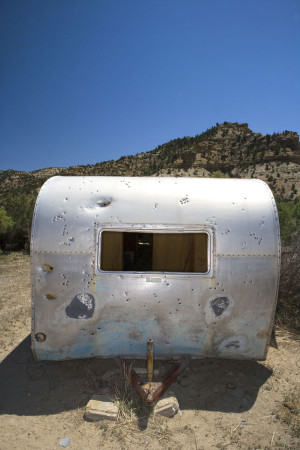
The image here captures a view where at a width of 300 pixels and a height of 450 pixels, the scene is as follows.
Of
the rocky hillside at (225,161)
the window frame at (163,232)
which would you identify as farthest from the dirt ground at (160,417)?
the rocky hillside at (225,161)

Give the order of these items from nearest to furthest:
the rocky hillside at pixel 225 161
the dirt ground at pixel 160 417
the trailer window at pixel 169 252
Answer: the dirt ground at pixel 160 417, the trailer window at pixel 169 252, the rocky hillside at pixel 225 161

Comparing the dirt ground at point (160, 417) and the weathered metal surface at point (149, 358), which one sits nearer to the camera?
the dirt ground at point (160, 417)

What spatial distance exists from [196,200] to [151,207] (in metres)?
0.63

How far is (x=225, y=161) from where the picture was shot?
36.4 m

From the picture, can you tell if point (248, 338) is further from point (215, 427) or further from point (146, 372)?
point (146, 372)

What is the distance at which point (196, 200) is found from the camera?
3947 millimetres

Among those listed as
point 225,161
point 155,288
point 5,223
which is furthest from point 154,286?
point 225,161

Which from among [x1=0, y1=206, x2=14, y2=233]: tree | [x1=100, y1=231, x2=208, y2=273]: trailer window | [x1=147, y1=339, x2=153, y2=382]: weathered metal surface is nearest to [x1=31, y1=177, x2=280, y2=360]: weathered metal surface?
[x1=147, y1=339, x2=153, y2=382]: weathered metal surface

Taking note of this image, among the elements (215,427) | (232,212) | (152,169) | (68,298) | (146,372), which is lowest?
(215,427)

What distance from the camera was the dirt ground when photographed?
3266mm

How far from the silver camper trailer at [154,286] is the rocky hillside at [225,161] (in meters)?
28.6

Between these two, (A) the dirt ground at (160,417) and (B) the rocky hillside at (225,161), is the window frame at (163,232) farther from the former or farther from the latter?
(B) the rocky hillside at (225,161)

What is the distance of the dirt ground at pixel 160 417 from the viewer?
3266mm

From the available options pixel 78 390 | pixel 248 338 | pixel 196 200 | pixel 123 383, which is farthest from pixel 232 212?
pixel 78 390
